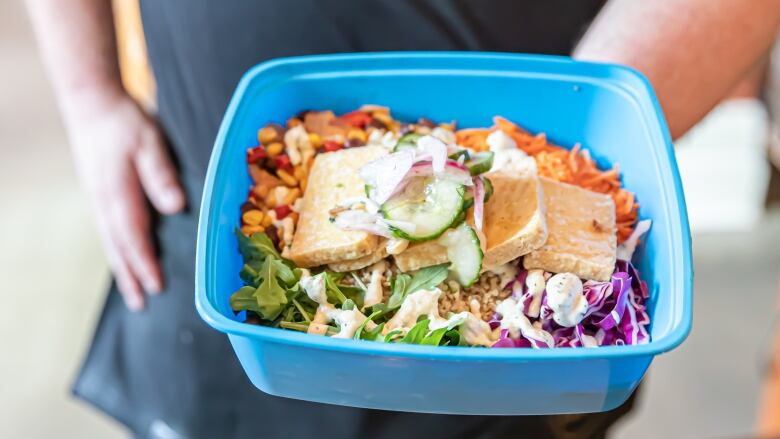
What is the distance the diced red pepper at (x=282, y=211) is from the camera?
613 millimetres

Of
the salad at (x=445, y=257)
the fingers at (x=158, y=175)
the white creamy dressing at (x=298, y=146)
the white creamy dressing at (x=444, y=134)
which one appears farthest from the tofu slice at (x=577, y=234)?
the fingers at (x=158, y=175)

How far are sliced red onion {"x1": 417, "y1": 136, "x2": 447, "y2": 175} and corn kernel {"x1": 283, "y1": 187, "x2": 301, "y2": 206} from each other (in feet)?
0.42

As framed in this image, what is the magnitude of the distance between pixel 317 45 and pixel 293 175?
0.19m

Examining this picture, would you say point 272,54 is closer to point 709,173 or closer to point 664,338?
point 664,338

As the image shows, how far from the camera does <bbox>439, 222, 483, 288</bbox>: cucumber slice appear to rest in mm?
536

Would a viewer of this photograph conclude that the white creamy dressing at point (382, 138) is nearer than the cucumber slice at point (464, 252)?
No

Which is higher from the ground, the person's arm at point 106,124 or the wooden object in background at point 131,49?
the person's arm at point 106,124

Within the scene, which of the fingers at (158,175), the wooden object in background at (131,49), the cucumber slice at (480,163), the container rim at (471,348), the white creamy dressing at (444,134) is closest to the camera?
the container rim at (471,348)

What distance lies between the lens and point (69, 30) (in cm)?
88

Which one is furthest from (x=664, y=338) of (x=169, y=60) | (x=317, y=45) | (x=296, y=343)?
(x=169, y=60)

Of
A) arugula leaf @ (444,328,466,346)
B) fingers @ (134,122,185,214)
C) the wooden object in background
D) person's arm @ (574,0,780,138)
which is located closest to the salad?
arugula leaf @ (444,328,466,346)

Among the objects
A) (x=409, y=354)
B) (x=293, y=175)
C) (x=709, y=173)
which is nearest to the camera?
(x=409, y=354)

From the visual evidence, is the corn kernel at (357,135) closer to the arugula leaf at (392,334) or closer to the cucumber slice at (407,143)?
the cucumber slice at (407,143)

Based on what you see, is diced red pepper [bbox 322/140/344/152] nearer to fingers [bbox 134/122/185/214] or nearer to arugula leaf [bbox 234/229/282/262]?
arugula leaf [bbox 234/229/282/262]
